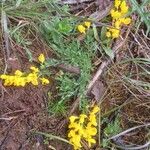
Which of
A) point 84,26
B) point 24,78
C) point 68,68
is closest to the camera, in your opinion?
point 24,78

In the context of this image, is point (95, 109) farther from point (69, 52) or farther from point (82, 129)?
point (69, 52)

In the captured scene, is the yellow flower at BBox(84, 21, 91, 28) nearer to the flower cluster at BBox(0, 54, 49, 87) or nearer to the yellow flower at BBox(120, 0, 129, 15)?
the yellow flower at BBox(120, 0, 129, 15)

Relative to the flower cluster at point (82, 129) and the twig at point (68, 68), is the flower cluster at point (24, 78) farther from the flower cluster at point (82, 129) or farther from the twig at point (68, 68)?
the flower cluster at point (82, 129)

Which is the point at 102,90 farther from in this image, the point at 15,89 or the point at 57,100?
the point at 15,89

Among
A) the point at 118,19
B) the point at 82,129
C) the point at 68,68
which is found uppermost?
the point at 118,19

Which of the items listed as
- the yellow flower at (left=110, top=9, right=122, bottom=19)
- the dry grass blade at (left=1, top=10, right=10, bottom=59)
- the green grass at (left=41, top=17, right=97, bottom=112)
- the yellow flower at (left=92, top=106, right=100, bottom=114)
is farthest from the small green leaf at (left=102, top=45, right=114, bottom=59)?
the dry grass blade at (left=1, top=10, right=10, bottom=59)

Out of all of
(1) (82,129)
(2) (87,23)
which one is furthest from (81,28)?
(1) (82,129)

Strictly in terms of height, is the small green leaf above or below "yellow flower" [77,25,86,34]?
below
